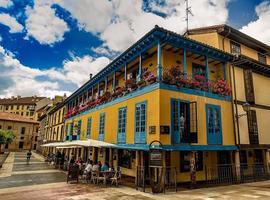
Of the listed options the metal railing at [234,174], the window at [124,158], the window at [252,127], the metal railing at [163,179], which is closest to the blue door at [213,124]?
the metal railing at [234,174]

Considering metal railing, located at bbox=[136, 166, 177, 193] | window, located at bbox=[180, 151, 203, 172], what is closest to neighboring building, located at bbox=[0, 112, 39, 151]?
metal railing, located at bbox=[136, 166, 177, 193]

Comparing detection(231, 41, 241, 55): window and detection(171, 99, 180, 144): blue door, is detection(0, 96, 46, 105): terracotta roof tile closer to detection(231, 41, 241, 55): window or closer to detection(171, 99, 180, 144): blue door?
detection(231, 41, 241, 55): window

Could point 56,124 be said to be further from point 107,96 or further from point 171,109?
point 171,109

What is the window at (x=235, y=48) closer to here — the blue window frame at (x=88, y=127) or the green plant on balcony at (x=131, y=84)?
the green plant on balcony at (x=131, y=84)

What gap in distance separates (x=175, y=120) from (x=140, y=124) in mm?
2080

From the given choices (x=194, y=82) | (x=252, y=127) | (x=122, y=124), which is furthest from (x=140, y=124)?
(x=252, y=127)

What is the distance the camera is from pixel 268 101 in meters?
17.0

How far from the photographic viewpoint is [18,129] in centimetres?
5675

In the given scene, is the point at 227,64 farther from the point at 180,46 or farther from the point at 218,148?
the point at 218,148

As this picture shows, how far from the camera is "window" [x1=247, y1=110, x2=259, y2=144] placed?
14.8m

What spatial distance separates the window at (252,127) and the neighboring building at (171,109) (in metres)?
1.84

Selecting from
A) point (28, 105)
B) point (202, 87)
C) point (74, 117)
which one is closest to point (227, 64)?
point (202, 87)

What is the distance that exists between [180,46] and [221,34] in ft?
19.6

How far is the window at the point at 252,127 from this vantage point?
584 inches
